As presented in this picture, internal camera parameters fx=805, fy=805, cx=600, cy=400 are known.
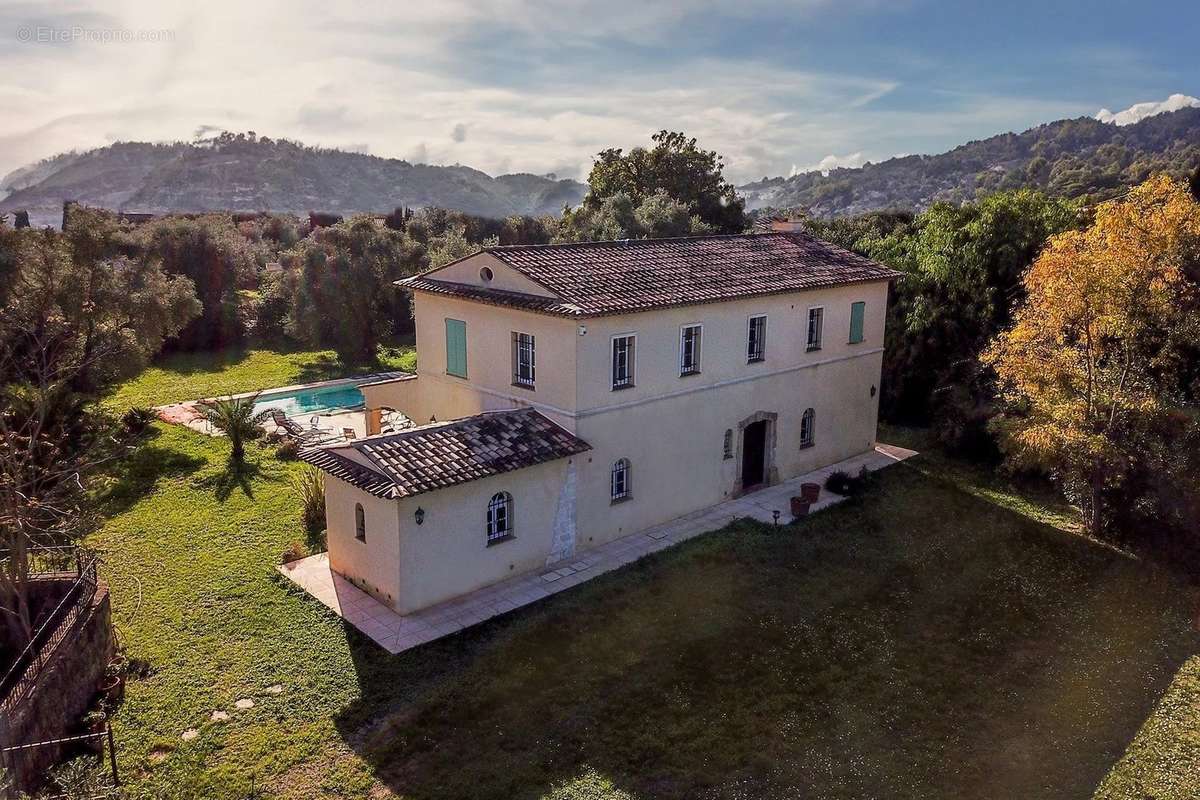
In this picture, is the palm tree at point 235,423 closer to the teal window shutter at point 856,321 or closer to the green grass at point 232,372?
the green grass at point 232,372

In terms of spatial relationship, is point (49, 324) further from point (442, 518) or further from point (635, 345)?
point (635, 345)

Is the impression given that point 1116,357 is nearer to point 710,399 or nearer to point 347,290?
point 710,399

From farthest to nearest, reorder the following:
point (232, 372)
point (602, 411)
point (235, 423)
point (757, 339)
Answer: point (232, 372) < point (235, 423) < point (757, 339) < point (602, 411)

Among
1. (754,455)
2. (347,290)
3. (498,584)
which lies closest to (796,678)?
(498,584)

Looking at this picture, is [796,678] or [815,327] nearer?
[796,678]

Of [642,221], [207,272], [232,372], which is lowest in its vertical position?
[232,372]

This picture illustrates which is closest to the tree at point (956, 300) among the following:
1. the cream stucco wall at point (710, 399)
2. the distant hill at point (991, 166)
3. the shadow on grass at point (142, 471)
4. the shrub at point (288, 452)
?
the cream stucco wall at point (710, 399)

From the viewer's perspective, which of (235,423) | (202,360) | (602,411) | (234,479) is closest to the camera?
(602,411)

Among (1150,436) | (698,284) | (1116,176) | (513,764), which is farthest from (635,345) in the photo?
(1116,176)
